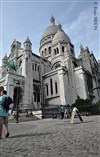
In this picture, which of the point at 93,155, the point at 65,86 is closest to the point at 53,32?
the point at 65,86

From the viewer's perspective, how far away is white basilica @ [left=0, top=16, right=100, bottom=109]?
31.0 meters

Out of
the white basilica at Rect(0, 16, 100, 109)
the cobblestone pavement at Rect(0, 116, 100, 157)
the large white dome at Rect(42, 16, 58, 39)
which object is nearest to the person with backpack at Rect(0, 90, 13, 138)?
the cobblestone pavement at Rect(0, 116, 100, 157)

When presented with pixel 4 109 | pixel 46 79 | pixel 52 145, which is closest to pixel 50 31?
pixel 46 79

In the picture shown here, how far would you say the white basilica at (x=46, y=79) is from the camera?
102 ft

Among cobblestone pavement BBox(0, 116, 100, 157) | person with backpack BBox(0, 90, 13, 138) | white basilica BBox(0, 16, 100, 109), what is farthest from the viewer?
white basilica BBox(0, 16, 100, 109)

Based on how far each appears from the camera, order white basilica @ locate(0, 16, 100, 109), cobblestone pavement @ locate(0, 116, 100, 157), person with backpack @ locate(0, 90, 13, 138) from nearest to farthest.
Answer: cobblestone pavement @ locate(0, 116, 100, 157) → person with backpack @ locate(0, 90, 13, 138) → white basilica @ locate(0, 16, 100, 109)

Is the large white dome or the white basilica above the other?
the large white dome

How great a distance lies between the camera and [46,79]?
120ft

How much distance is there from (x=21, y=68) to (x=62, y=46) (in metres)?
14.5

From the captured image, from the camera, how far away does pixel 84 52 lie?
43.1m

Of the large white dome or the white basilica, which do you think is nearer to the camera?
the white basilica

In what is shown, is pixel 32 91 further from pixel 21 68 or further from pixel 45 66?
pixel 45 66

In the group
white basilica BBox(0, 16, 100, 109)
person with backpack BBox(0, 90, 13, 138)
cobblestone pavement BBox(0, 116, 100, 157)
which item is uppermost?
white basilica BBox(0, 16, 100, 109)

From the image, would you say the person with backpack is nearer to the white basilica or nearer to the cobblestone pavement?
the cobblestone pavement
